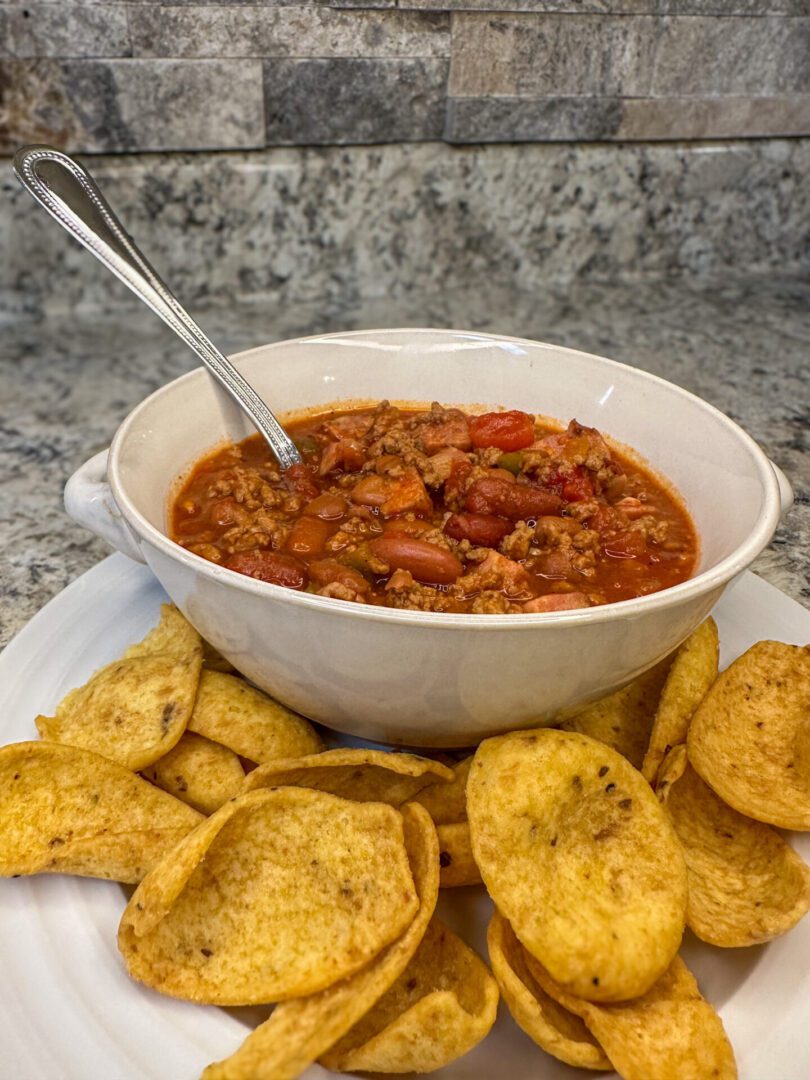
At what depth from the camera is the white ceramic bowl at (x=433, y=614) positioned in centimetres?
148

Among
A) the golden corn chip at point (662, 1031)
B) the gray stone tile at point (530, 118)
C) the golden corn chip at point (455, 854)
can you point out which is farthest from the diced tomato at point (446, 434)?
the gray stone tile at point (530, 118)

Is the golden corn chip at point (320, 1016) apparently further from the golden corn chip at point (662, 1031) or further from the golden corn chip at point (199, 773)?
the golden corn chip at point (199, 773)

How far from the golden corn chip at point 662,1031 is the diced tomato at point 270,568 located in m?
0.84

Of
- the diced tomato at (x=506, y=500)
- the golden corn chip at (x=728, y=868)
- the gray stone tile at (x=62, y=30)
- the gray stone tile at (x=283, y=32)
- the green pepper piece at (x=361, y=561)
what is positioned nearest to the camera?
the golden corn chip at (x=728, y=868)

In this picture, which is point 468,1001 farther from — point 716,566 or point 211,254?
point 211,254

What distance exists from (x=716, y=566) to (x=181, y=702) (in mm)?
973

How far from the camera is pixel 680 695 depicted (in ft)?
5.77

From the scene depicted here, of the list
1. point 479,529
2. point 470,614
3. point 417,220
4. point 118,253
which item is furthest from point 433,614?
point 417,220

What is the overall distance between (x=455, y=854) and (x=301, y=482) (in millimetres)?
1022

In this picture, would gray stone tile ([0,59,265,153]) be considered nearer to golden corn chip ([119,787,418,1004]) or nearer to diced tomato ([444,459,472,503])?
diced tomato ([444,459,472,503])

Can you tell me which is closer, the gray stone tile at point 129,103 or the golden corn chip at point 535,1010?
the golden corn chip at point 535,1010

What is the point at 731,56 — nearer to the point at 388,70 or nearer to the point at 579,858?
the point at 388,70

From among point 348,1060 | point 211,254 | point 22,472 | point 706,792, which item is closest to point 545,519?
point 706,792

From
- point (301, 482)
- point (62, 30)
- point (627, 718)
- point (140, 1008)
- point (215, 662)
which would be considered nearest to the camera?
point (140, 1008)
